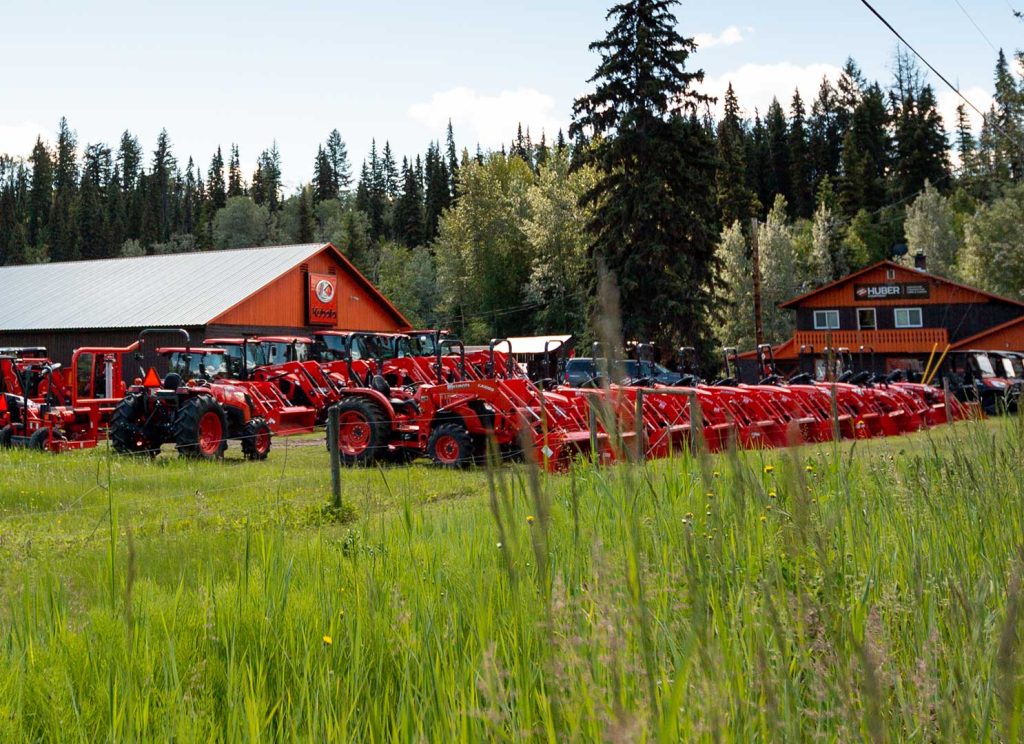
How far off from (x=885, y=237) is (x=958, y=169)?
12271 mm

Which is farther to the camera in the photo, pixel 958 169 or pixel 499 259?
pixel 958 169

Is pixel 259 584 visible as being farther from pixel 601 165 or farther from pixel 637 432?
pixel 601 165

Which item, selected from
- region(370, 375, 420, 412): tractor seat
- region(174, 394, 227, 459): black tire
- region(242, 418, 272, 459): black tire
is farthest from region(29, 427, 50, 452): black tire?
region(370, 375, 420, 412): tractor seat

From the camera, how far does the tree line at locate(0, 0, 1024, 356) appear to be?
3691 cm

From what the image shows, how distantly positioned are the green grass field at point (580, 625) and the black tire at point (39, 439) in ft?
40.0

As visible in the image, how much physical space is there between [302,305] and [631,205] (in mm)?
13643

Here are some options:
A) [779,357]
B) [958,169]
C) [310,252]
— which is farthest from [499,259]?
[958,169]

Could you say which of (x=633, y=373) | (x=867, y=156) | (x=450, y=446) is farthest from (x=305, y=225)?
(x=450, y=446)

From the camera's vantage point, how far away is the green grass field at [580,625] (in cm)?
133

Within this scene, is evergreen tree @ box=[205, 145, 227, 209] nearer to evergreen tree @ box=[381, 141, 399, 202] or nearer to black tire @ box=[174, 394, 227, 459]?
evergreen tree @ box=[381, 141, 399, 202]

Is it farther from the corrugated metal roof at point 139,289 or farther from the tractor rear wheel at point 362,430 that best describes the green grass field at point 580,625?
the corrugated metal roof at point 139,289

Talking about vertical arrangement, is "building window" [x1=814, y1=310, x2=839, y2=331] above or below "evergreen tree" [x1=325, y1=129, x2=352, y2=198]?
below

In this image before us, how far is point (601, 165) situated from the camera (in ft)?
123

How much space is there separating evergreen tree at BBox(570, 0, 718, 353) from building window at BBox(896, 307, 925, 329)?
18.0 m
